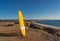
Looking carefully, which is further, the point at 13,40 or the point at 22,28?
the point at 22,28

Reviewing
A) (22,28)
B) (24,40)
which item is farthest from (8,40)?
(22,28)

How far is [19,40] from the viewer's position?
1120cm

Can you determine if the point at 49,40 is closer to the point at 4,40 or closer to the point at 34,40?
the point at 34,40

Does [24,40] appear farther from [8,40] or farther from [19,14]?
[19,14]

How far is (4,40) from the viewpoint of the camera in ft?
35.8

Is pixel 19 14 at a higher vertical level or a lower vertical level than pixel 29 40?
higher

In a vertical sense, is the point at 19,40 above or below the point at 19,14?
below

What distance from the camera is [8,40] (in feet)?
36.0

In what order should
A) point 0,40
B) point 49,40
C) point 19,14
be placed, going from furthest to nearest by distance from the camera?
point 19,14, point 49,40, point 0,40

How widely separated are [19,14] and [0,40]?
3919mm

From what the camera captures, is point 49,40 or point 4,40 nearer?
point 4,40

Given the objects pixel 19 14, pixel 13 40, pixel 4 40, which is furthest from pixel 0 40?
pixel 19 14

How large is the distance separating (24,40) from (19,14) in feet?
11.3

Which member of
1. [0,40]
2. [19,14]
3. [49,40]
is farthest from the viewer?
[19,14]
